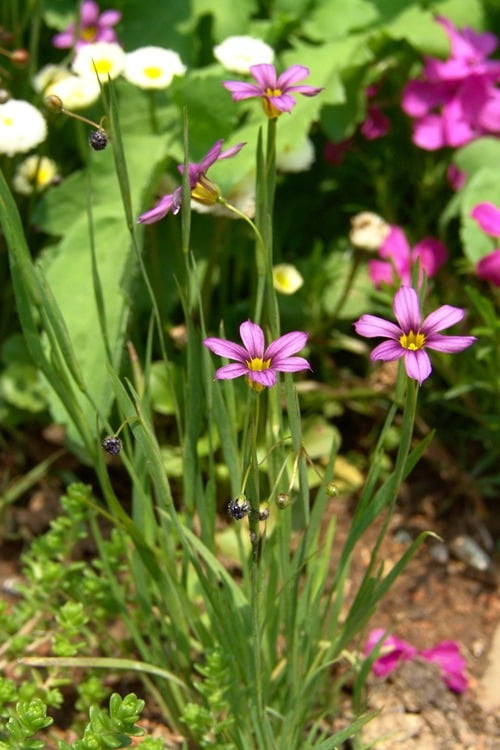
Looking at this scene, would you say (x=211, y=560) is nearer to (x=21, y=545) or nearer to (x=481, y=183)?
(x=21, y=545)

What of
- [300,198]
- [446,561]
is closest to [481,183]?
[300,198]

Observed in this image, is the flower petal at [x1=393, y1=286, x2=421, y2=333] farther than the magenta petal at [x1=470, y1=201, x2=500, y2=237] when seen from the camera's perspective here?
No

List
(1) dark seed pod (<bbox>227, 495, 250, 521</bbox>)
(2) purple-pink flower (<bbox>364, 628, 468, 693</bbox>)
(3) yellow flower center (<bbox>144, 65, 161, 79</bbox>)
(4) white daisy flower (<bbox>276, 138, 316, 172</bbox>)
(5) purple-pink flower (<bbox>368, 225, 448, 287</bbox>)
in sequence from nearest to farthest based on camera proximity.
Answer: (1) dark seed pod (<bbox>227, 495, 250, 521</bbox>) < (2) purple-pink flower (<bbox>364, 628, 468, 693</bbox>) < (3) yellow flower center (<bbox>144, 65, 161, 79</bbox>) < (4) white daisy flower (<bbox>276, 138, 316, 172</bbox>) < (5) purple-pink flower (<bbox>368, 225, 448, 287</bbox>)

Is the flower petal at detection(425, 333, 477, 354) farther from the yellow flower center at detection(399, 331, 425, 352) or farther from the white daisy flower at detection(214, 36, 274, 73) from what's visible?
the white daisy flower at detection(214, 36, 274, 73)

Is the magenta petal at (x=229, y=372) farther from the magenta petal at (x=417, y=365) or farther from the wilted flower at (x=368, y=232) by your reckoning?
the wilted flower at (x=368, y=232)

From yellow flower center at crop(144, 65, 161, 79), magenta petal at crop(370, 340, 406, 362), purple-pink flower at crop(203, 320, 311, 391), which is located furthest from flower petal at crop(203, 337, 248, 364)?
yellow flower center at crop(144, 65, 161, 79)
